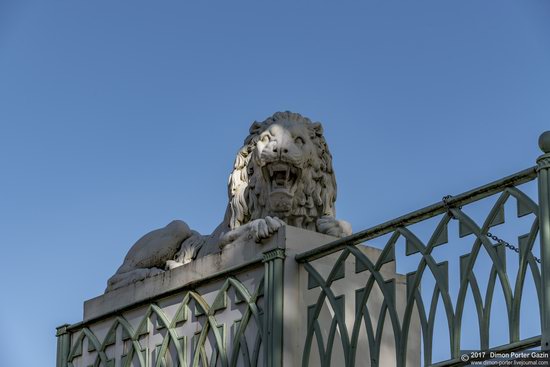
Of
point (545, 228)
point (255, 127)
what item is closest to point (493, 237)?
point (545, 228)

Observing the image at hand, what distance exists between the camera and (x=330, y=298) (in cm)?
1210

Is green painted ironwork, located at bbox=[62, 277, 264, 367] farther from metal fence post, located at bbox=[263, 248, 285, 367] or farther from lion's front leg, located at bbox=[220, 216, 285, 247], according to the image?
lion's front leg, located at bbox=[220, 216, 285, 247]

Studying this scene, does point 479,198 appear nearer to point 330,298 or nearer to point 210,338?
point 330,298

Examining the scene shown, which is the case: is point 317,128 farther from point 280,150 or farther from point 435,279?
point 435,279

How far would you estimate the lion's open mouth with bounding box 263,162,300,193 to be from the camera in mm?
14039

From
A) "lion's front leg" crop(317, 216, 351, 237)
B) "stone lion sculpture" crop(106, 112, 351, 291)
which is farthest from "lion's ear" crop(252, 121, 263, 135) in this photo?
"lion's front leg" crop(317, 216, 351, 237)

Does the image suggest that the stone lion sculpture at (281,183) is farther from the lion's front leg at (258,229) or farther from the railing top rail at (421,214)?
the railing top rail at (421,214)

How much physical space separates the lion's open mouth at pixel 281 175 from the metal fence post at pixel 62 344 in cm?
252

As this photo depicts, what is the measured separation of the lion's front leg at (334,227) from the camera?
13648 millimetres

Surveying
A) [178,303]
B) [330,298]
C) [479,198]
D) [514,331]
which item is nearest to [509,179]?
[479,198]

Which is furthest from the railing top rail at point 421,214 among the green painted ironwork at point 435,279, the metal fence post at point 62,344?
the metal fence post at point 62,344

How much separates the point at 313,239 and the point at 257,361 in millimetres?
1151

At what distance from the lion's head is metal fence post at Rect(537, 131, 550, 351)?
152 inches

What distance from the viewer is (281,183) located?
1410 cm
